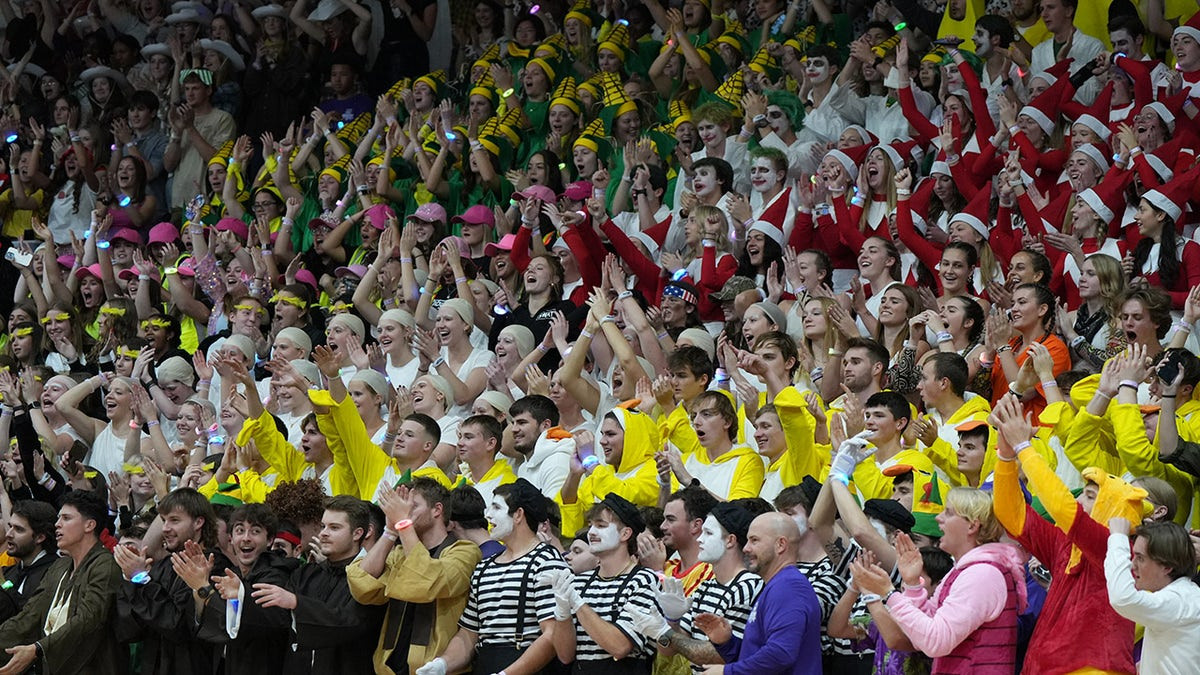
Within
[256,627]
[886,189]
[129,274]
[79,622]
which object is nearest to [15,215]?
[129,274]

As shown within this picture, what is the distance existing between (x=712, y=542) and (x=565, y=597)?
0.64 meters

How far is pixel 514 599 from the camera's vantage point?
7.27 m

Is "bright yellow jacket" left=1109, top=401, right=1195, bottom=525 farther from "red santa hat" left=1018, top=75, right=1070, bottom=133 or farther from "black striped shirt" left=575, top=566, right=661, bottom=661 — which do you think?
"red santa hat" left=1018, top=75, right=1070, bottom=133

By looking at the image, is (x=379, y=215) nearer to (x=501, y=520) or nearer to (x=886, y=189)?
(x=886, y=189)

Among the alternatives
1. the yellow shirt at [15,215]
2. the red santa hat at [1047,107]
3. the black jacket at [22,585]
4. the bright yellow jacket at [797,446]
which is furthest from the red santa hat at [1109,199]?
the yellow shirt at [15,215]

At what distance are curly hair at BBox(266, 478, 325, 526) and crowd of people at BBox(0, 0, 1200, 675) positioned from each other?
0.02m

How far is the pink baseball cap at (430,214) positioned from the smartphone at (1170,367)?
6.39 meters

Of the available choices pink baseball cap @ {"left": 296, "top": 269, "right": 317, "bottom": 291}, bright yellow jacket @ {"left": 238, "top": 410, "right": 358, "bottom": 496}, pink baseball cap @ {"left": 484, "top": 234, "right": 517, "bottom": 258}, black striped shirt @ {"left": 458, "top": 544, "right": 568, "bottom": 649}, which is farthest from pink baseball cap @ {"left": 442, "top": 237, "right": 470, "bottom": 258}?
black striped shirt @ {"left": 458, "top": 544, "right": 568, "bottom": 649}

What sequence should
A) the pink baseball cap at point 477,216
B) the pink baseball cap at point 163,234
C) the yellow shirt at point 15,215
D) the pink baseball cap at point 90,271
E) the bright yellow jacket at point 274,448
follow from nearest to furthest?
the bright yellow jacket at point 274,448, the pink baseball cap at point 477,216, the pink baseball cap at point 90,271, the pink baseball cap at point 163,234, the yellow shirt at point 15,215

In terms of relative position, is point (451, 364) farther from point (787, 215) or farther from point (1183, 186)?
point (1183, 186)

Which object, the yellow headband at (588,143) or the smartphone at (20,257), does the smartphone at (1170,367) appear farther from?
the smartphone at (20,257)

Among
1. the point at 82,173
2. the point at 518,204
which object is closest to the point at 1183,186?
the point at 518,204

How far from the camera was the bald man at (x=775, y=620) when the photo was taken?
6.24 meters

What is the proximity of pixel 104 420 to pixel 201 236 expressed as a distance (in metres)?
2.15
